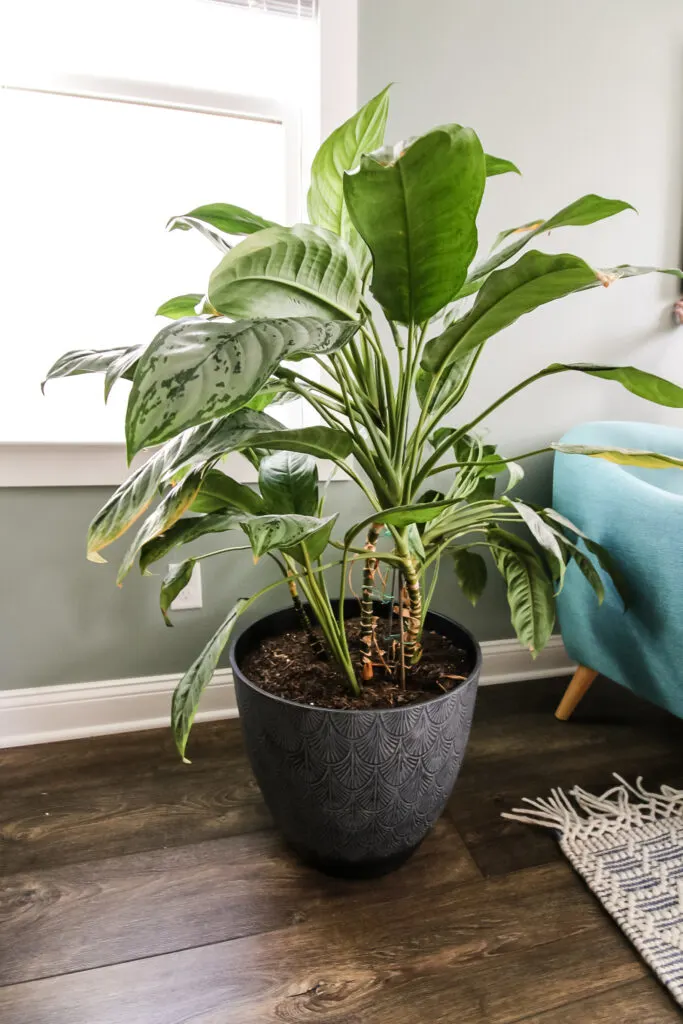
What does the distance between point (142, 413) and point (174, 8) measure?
49.0 inches

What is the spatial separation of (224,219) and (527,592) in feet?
2.34

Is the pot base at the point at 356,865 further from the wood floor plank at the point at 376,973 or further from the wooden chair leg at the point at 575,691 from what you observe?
the wooden chair leg at the point at 575,691

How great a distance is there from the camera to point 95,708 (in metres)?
1.38

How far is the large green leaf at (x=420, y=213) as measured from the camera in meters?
0.56

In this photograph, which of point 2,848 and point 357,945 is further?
point 2,848

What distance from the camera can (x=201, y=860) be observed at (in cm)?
103

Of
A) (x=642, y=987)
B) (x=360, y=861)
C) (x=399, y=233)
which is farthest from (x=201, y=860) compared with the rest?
(x=399, y=233)

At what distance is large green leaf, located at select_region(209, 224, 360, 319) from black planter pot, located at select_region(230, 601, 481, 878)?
0.50m

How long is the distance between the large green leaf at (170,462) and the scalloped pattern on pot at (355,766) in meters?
0.33

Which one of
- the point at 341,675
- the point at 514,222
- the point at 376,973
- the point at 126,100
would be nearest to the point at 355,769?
the point at 341,675

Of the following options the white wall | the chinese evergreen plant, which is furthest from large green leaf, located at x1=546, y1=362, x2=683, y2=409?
the white wall

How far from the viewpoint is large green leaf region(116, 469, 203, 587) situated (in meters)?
0.69

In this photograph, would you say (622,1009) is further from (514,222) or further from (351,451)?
(514,222)

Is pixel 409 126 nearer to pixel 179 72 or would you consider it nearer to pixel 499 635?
pixel 179 72
